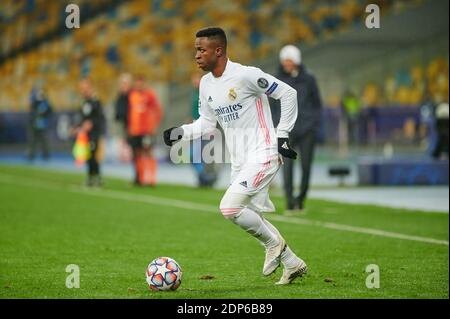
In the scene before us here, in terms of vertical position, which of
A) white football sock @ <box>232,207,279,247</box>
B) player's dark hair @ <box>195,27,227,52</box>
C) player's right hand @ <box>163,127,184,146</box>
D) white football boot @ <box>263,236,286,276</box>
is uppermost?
player's dark hair @ <box>195,27,227,52</box>

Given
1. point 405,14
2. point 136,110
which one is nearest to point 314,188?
point 136,110

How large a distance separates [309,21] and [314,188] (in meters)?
21.7

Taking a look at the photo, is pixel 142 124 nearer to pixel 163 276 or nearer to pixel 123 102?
pixel 123 102

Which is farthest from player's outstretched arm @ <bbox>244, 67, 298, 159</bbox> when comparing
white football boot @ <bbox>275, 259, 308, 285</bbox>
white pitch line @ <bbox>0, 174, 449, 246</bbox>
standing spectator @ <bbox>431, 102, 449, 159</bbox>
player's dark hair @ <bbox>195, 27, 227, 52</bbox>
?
standing spectator @ <bbox>431, 102, 449, 159</bbox>

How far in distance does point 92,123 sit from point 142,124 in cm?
125

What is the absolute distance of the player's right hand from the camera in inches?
371

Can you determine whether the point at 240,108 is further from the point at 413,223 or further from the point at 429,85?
the point at 429,85

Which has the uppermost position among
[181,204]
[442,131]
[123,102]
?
[123,102]

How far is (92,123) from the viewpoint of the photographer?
22922mm

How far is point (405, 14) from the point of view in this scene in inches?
1554

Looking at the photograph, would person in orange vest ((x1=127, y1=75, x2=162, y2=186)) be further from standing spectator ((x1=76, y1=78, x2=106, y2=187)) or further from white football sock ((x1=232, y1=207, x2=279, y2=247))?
white football sock ((x1=232, y1=207, x2=279, y2=247))

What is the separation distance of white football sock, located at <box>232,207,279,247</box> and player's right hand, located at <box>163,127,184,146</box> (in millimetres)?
903

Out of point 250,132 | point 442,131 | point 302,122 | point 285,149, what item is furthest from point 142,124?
point 285,149

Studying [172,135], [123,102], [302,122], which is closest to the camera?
[172,135]
